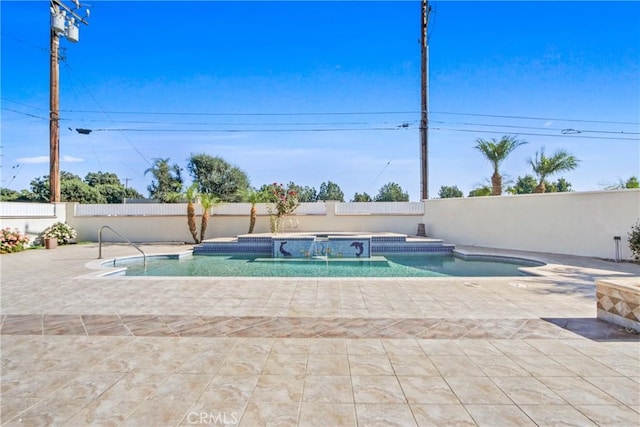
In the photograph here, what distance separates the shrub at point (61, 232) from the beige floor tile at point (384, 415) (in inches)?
660

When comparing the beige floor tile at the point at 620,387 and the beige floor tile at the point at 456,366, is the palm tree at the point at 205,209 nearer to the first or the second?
the beige floor tile at the point at 456,366

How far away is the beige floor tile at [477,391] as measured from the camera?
8.00ft

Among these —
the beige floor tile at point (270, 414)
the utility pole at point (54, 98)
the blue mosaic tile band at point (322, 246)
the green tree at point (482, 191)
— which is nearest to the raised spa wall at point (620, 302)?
the beige floor tile at point (270, 414)

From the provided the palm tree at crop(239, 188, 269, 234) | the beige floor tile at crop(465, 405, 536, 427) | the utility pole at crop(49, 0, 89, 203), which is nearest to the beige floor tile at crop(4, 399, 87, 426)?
the beige floor tile at crop(465, 405, 536, 427)

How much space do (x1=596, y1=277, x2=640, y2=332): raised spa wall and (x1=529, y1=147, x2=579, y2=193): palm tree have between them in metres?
11.7

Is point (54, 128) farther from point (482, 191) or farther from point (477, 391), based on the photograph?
point (482, 191)

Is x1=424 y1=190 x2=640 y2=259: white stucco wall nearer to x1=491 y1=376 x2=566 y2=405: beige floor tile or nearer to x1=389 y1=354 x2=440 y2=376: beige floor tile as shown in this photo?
x1=491 y1=376 x2=566 y2=405: beige floor tile

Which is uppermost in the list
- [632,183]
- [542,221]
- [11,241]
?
[632,183]

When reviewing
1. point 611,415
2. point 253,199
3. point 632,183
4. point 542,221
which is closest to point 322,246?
point 253,199

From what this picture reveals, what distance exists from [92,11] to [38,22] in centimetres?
240

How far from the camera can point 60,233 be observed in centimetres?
1412

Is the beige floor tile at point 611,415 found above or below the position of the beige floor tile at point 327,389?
above

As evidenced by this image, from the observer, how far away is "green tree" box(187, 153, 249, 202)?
2973 cm

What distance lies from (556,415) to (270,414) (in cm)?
207
